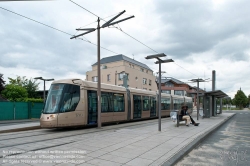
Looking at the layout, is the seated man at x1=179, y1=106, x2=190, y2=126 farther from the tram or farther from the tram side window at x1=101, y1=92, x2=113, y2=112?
the tram side window at x1=101, y1=92, x2=113, y2=112

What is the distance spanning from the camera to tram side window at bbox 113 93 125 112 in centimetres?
1542

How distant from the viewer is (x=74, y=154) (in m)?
5.96

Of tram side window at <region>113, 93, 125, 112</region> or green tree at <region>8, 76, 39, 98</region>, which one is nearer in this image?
tram side window at <region>113, 93, 125, 112</region>

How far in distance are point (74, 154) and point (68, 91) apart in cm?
611

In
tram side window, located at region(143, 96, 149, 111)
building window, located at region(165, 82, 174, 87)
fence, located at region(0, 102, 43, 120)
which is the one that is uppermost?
building window, located at region(165, 82, 174, 87)

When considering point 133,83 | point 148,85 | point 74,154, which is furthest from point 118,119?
point 148,85

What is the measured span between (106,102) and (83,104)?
8.54 ft

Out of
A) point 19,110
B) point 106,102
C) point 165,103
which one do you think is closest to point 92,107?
point 106,102

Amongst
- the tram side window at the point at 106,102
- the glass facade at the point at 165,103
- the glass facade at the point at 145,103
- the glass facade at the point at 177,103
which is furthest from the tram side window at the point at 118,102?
the glass facade at the point at 177,103

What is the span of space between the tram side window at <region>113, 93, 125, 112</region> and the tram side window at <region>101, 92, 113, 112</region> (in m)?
0.50

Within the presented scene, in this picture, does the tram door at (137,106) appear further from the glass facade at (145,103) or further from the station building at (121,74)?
the station building at (121,74)

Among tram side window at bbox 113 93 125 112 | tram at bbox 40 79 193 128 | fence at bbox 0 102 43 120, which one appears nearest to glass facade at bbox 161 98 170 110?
tram at bbox 40 79 193 128

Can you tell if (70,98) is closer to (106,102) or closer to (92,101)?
(92,101)

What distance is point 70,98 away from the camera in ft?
38.1
